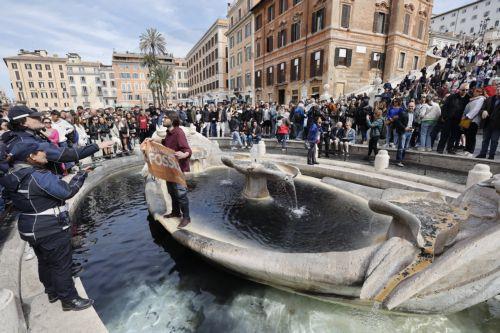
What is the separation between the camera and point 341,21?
24.5 meters

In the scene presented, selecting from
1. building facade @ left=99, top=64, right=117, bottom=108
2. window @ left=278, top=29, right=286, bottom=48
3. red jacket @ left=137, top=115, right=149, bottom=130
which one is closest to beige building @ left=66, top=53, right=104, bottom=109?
building facade @ left=99, top=64, right=117, bottom=108

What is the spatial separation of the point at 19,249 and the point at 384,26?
31.7 metres

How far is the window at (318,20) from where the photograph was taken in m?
25.3

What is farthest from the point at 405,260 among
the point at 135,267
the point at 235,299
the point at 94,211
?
the point at 94,211

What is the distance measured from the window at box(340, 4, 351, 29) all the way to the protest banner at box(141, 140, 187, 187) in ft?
85.1

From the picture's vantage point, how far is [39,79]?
78625 mm

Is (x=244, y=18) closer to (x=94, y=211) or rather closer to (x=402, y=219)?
(x=94, y=211)

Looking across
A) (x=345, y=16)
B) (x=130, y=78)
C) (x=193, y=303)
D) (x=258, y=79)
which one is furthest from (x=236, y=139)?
(x=130, y=78)

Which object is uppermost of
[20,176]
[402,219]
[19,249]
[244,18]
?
[244,18]

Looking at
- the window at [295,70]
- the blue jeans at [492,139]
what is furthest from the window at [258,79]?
the blue jeans at [492,139]

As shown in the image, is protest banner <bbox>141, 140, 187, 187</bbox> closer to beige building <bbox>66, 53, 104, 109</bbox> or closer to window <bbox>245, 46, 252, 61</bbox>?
window <bbox>245, 46, 252, 61</bbox>

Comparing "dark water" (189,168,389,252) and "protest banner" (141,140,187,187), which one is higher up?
"protest banner" (141,140,187,187)

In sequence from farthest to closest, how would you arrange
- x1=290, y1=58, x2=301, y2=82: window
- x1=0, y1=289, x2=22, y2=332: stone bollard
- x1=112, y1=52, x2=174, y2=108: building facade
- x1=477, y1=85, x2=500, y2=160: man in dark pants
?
x1=112, y1=52, x2=174, y2=108: building facade, x1=290, y1=58, x2=301, y2=82: window, x1=477, y1=85, x2=500, y2=160: man in dark pants, x1=0, y1=289, x2=22, y2=332: stone bollard

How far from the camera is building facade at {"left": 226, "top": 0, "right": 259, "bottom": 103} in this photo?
38406mm
